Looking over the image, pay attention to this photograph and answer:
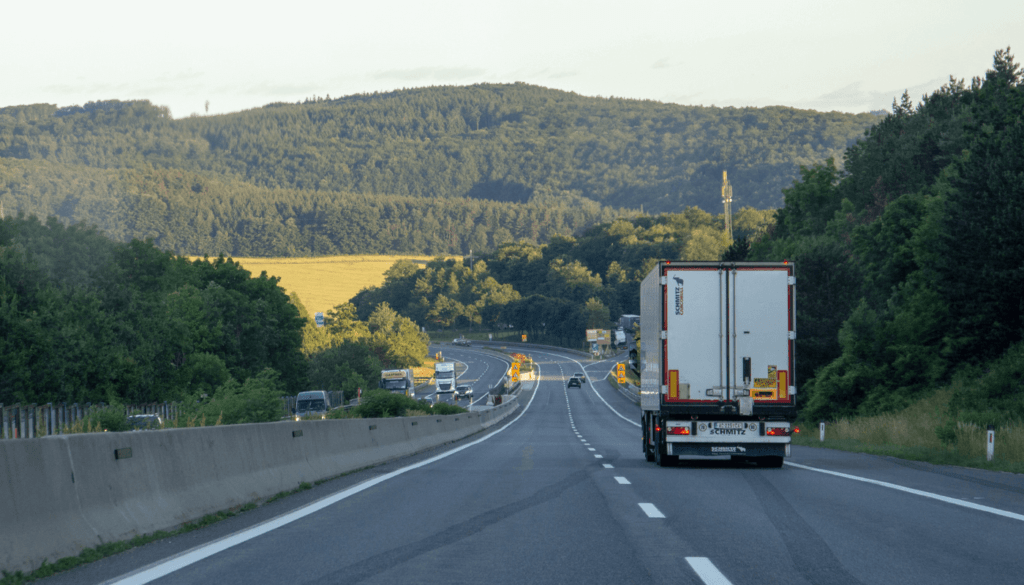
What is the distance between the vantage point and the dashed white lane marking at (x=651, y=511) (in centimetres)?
1048

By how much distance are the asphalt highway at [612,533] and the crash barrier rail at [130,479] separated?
0.30 m

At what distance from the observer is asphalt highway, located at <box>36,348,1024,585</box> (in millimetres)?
→ 7145

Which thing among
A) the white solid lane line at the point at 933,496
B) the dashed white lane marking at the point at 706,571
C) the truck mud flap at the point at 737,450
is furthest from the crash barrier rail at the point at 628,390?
the dashed white lane marking at the point at 706,571

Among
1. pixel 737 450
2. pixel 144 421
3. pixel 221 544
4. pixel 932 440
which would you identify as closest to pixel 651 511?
pixel 221 544

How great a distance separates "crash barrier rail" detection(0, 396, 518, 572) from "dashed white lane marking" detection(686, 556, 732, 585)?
4342mm

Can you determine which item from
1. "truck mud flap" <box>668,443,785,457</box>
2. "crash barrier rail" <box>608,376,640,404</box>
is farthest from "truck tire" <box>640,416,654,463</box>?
"crash barrier rail" <box>608,376,640,404</box>

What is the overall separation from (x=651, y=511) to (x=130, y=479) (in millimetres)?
5098

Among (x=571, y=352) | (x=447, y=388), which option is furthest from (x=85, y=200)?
(x=447, y=388)

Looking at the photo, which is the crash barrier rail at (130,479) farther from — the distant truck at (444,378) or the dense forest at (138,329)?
the distant truck at (444,378)

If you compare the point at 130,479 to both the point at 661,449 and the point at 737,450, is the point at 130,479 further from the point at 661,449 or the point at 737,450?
the point at 737,450

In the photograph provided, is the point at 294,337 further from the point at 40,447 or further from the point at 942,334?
the point at 40,447

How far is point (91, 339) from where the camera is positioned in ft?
157

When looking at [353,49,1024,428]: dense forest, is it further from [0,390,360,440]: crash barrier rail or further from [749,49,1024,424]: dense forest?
[0,390,360,440]: crash barrier rail

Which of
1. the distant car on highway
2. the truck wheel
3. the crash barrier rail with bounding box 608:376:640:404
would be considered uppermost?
the truck wheel
